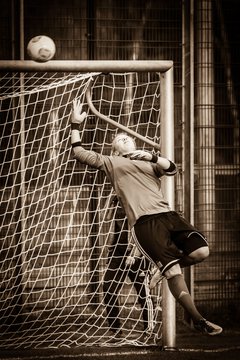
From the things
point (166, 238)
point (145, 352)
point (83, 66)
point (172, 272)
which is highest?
point (83, 66)

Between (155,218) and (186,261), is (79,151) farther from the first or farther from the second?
(186,261)

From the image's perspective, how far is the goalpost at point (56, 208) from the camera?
7.54 m

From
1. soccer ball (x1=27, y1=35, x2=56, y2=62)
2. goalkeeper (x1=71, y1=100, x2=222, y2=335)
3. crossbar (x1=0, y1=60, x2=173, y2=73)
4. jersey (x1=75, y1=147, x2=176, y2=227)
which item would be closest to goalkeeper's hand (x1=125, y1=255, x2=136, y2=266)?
goalkeeper (x1=71, y1=100, x2=222, y2=335)

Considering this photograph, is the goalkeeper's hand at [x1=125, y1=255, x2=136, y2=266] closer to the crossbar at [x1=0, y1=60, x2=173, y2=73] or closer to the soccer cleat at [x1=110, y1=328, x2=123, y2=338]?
the soccer cleat at [x1=110, y1=328, x2=123, y2=338]

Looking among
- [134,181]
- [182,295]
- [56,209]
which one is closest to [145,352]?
[182,295]

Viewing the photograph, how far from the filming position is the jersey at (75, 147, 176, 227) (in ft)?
19.4

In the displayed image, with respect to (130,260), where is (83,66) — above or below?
above

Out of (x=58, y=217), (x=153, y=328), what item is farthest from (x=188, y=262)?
(x=58, y=217)

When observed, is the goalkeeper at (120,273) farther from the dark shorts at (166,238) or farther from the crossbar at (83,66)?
the crossbar at (83,66)

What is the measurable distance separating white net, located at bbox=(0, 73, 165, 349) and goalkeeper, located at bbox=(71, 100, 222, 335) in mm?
1299

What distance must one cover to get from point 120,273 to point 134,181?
1.46m

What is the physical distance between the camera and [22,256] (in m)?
7.56

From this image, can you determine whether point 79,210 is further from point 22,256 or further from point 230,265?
point 230,265

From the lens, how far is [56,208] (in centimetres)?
797
